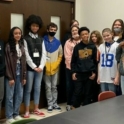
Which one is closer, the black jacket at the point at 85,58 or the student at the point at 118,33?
the student at the point at 118,33

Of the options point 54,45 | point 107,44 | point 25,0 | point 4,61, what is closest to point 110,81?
point 107,44

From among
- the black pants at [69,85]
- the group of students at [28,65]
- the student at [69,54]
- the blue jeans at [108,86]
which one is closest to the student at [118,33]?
the blue jeans at [108,86]

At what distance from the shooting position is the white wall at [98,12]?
4703 millimetres

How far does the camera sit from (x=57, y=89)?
4840 millimetres

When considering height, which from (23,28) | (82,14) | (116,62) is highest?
(82,14)

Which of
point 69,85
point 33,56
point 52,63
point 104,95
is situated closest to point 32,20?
point 33,56

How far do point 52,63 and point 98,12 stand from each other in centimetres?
154

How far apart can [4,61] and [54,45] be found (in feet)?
3.63

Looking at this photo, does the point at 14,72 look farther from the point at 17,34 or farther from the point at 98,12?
the point at 98,12

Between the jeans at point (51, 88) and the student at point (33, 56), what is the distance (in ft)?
0.95

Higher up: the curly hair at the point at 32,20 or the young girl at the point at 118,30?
the curly hair at the point at 32,20

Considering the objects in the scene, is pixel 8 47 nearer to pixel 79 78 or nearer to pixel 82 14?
pixel 79 78

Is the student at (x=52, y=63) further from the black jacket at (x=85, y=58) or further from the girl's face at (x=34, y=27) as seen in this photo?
the black jacket at (x=85, y=58)

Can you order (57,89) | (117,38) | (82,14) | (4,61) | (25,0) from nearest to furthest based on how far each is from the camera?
(4,61)
(117,38)
(25,0)
(57,89)
(82,14)
